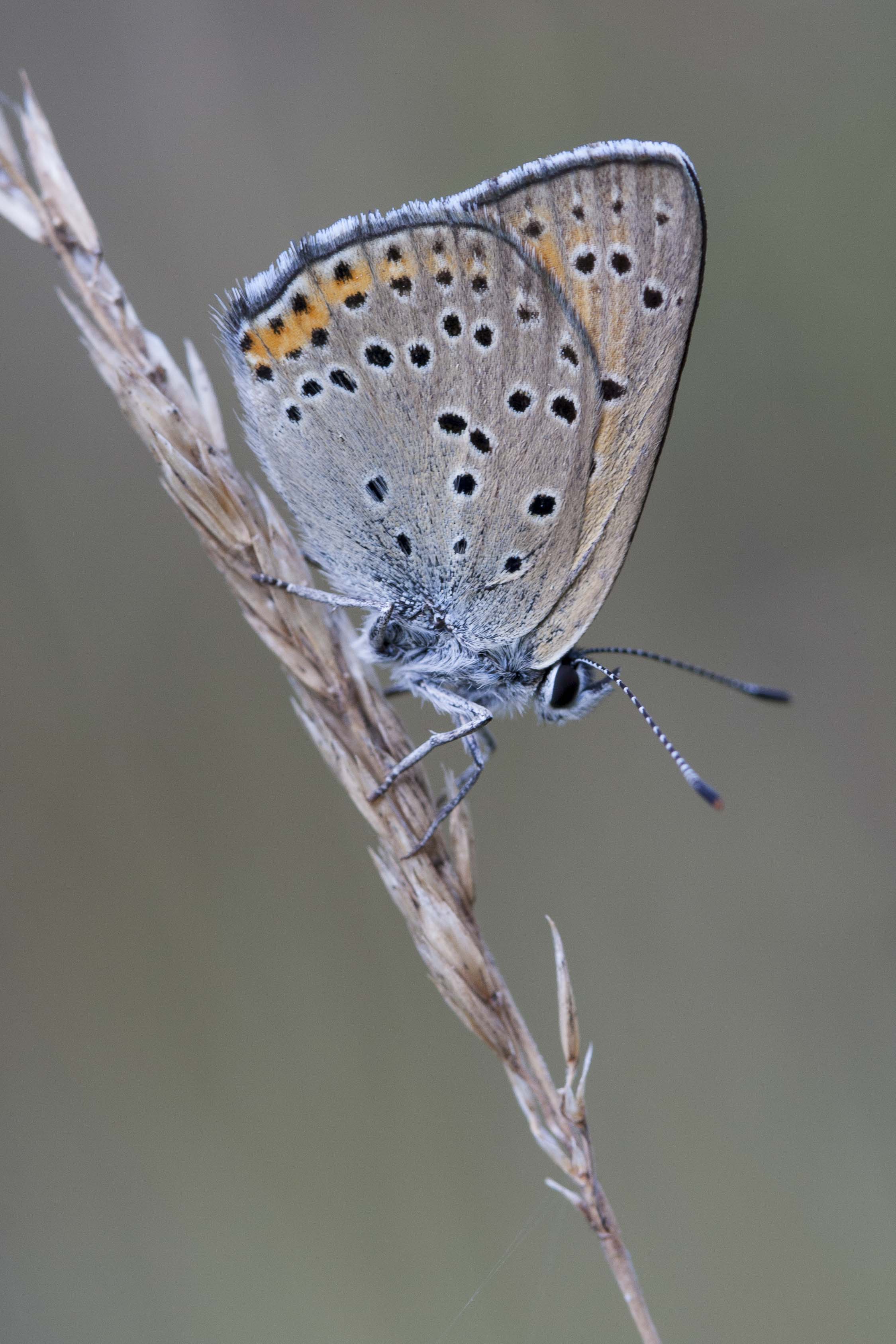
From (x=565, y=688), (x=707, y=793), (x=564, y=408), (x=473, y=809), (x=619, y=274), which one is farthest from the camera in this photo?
(x=473, y=809)

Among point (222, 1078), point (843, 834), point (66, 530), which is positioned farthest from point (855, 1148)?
point (66, 530)

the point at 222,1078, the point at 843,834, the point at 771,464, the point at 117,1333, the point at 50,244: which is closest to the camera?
the point at 50,244

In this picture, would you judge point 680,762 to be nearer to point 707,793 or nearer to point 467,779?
point 707,793

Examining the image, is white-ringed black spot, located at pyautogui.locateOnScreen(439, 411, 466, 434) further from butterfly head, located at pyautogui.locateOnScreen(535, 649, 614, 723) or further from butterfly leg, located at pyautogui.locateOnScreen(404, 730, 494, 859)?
butterfly leg, located at pyautogui.locateOnScreen(404, 730, 494, 859)

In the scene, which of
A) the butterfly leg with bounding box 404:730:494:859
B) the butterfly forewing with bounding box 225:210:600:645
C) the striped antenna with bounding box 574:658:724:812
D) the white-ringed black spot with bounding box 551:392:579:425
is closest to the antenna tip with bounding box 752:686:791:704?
the striped antenna with bounding box 574:658:724:812

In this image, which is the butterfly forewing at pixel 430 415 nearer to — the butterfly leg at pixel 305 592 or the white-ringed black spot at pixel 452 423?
the white-ringed black spot at pixel 452 423

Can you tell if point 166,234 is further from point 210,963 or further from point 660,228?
point 210,963

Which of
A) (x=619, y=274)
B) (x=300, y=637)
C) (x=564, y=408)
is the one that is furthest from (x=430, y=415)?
(x=300, y=637)

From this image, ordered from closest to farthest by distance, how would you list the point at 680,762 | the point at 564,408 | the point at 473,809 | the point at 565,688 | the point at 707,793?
the point at 707,793 → the point at 680,762 → the point at 564,408 → the point at 565,688 → the point at 473,809
